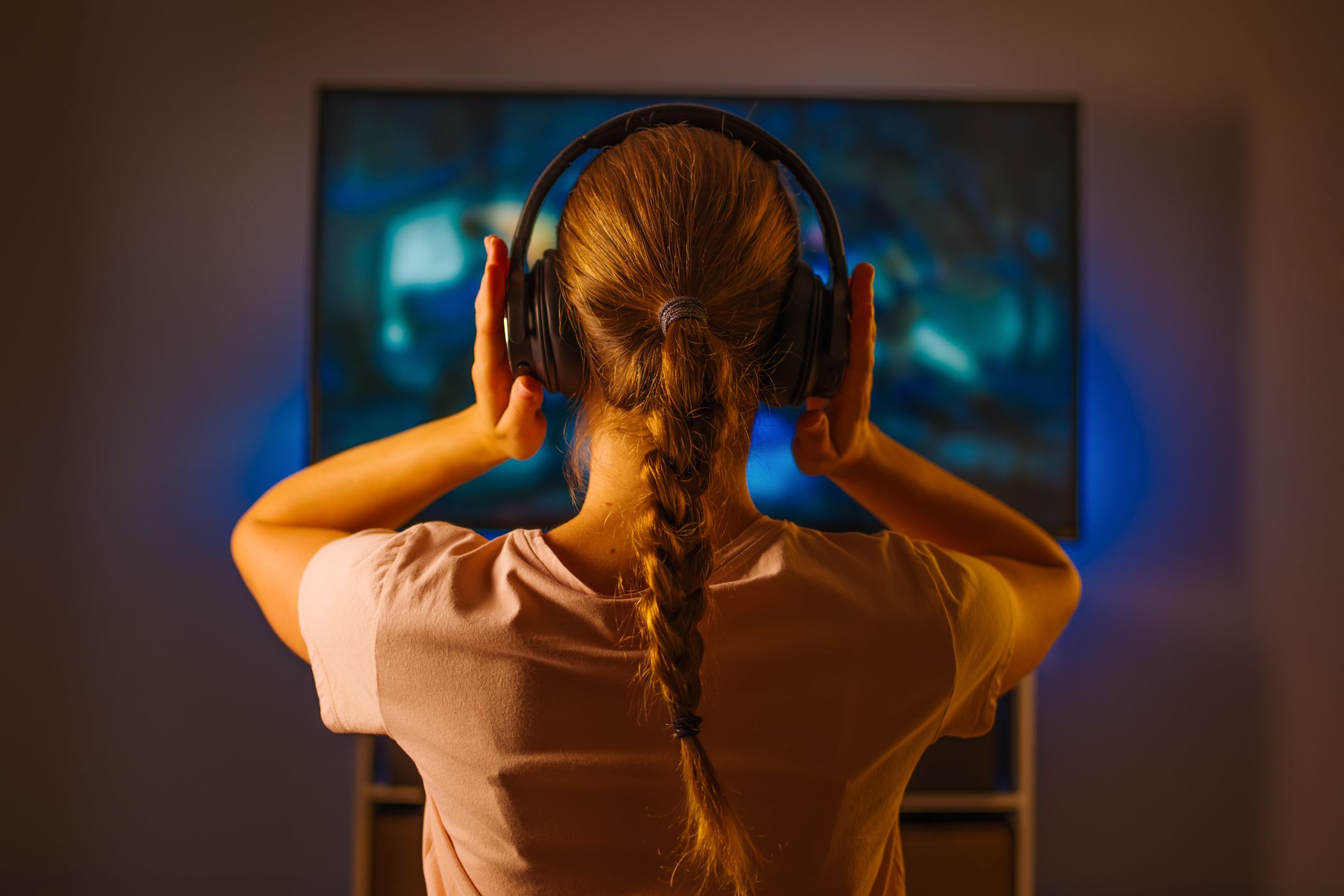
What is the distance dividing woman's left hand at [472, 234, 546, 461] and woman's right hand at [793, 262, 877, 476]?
0.83 feet

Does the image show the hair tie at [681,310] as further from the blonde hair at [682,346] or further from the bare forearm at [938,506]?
the bare forearm at [938,506]

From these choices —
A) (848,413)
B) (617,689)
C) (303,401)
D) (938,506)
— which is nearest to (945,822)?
(938,506)

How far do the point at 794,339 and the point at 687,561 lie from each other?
0.21 meters

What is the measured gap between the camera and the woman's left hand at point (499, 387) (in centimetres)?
72

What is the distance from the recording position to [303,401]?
6.25 feet

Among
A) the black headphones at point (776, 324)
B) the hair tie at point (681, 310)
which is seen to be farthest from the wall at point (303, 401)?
the hair tie at point (681, 310)

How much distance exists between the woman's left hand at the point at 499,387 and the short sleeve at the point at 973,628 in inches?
14.2

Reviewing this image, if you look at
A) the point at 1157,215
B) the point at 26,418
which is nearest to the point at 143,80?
the point at 26,418

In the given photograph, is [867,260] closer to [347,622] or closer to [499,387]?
[499,387]

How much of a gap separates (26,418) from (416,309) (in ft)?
3.51

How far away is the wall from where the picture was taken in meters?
1.91

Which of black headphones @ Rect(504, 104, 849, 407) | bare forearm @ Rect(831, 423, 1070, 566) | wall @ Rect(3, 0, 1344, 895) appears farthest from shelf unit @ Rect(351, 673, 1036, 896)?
black headphones @ Rect(504, 104, 849, 407)

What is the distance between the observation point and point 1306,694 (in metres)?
1.93

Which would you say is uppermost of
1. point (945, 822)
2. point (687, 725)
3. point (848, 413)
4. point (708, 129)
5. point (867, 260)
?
point (867, 260)
